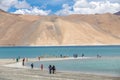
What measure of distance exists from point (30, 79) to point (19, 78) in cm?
189

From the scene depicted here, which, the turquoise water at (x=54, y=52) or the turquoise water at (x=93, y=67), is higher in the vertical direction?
the turquoise water at (x=54, y=52)

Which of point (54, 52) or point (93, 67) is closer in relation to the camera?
point (93, 67)

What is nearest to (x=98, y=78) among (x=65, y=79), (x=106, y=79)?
(x=106, y=79)

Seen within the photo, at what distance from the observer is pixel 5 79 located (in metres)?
40.3

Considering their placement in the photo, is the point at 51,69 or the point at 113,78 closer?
the point at 113,78

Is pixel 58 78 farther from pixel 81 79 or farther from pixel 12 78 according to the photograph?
pixel 12 78

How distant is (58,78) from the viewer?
4138 centimetres

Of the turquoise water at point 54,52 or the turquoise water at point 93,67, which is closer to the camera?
the turquoise water at point 93,67

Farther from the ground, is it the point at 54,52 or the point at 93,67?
the point at 54,52

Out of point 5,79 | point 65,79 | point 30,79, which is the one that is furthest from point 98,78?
Answer: point 5,79

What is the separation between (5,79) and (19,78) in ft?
5.87

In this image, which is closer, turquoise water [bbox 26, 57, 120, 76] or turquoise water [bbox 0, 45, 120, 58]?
turquoise water [bbox 26, 57, 120, 76]

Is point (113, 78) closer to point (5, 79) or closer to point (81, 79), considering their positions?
point (81, 79)

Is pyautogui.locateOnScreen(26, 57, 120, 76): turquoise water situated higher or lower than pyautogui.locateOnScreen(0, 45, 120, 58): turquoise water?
lower
